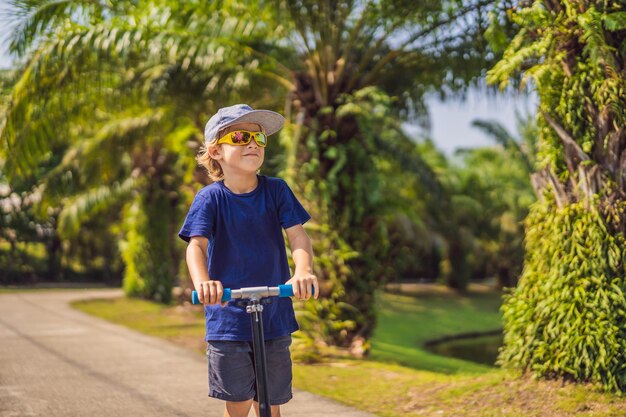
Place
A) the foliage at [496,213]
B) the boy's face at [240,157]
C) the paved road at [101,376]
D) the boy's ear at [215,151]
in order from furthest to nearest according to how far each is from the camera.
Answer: the foliage at [496,213] → the paved road at [101,376] → the boy's ear at [215,151] → the boy's face at [240,157]

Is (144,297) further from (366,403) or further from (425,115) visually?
(366,403)

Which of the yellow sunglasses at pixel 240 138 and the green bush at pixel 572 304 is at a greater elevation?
the yellow sunglasses at pixel 240 138

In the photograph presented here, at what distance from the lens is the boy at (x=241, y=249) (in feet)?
12.7

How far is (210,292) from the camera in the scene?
3.49 m

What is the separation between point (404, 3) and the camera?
9227 millimetres

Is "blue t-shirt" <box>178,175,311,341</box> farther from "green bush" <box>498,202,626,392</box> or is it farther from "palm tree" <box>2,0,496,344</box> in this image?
"palm tree" <box>2,0,496,344</box>

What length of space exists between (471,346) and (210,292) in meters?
13.1

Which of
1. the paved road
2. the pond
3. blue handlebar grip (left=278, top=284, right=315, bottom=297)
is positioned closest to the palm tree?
the paved road

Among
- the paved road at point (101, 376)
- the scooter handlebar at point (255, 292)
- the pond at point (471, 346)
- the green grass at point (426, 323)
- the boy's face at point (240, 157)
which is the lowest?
the pond at point (471, 346)

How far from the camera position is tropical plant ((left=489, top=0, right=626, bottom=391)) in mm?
5926

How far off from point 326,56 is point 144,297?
972 cm

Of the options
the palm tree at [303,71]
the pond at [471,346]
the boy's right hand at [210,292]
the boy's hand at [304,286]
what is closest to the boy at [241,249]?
the boy's hand at [304,286]

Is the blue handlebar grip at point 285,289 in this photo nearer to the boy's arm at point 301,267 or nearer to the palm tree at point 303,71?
the boy's arm at point 301,267

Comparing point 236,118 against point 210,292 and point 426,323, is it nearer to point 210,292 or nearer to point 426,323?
point 210,292
